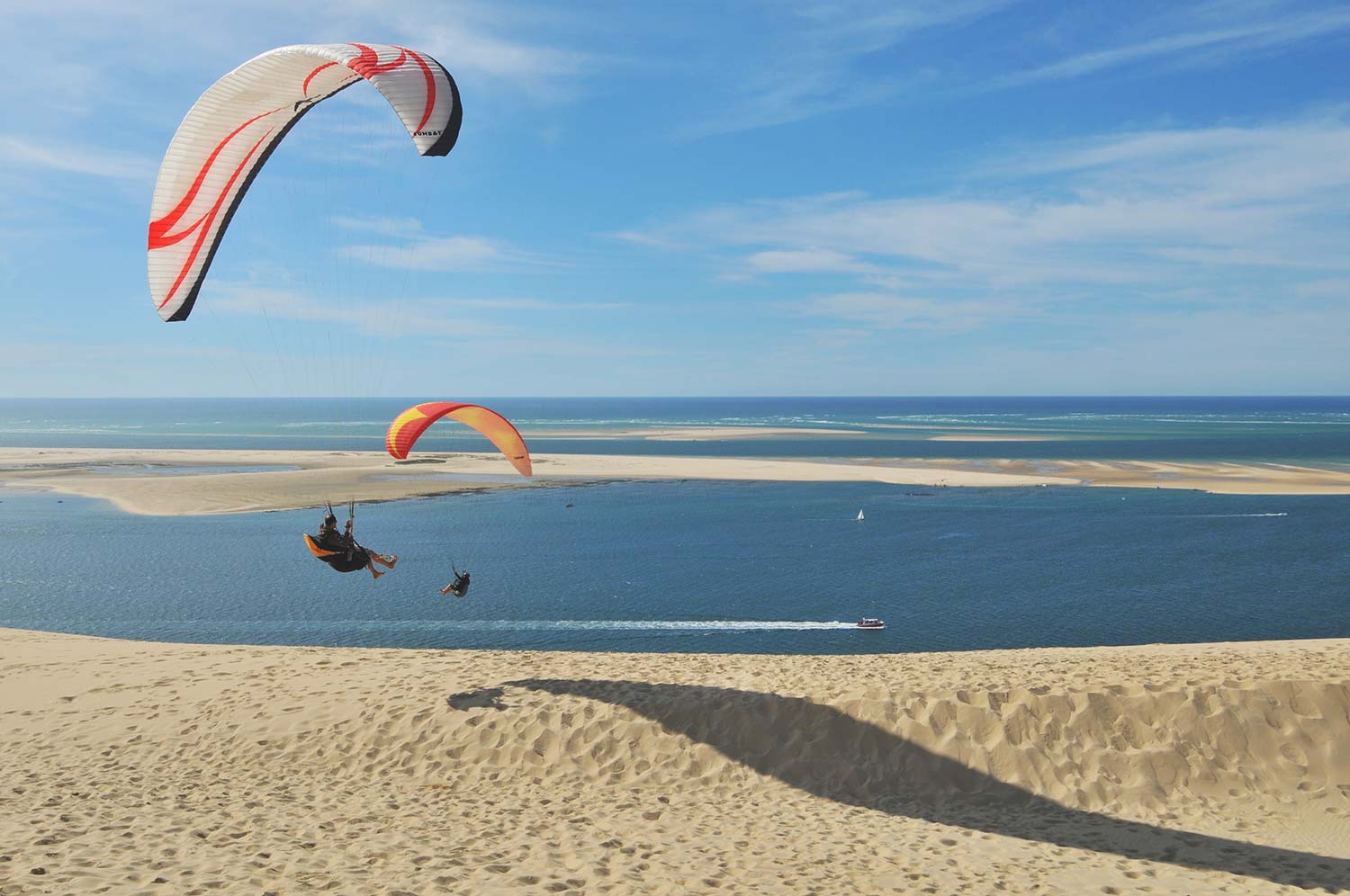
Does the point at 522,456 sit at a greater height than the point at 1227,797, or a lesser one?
greater

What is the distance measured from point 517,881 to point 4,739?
9.40 m

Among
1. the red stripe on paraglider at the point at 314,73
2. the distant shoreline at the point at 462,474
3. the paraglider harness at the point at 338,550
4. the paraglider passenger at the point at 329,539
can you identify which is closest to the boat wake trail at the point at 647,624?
the paraglider harness at the point at 338,550

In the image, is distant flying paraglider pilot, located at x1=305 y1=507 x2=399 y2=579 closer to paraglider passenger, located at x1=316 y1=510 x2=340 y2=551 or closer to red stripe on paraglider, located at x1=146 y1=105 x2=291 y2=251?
paraglider passenger, located at x1=316 y1=510 x2=340 y2=551

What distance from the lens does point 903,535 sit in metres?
40.1

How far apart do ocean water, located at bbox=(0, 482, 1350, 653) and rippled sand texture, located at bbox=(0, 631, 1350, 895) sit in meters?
8.57

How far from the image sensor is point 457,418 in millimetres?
15086

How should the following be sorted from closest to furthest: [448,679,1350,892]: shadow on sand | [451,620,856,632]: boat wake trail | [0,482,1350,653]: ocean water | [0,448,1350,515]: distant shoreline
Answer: [448,679,1350,892]: shadow on sand
[0,482,1350,653]: ocean water
[451,620,856,632]: boat wake trail
[0,448,1350,515]: distant shoreline

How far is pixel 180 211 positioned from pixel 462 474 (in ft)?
168

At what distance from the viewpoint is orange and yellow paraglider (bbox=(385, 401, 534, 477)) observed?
14.6 m

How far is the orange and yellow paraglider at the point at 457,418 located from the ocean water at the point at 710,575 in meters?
8.74

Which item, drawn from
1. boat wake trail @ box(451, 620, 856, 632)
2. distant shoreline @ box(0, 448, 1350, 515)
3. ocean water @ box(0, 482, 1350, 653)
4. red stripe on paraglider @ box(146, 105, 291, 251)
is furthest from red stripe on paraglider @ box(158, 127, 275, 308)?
distant shoreline @ box(0, 448, 1350, 515)

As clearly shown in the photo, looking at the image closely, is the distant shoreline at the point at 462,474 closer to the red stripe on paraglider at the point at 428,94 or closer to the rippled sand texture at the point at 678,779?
the rippled sand texture at the point at 678,779

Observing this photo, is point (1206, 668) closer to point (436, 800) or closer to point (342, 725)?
point (436, 800)

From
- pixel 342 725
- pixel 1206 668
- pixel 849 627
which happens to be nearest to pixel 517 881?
pixel 342 725
